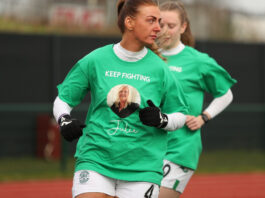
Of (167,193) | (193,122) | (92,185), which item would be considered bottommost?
(167,193)

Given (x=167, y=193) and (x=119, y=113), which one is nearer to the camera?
(x=119, y=113)

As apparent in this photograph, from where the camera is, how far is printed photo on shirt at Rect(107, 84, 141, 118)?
4602 millimetres

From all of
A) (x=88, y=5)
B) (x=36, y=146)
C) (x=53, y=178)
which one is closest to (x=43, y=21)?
(x=88, y=5)

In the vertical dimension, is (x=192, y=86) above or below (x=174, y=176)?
above

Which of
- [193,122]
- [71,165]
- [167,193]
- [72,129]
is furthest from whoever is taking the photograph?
[71,165]

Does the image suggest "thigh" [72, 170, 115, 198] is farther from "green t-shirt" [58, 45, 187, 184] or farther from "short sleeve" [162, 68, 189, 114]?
"short sleeve" [162, 68, 189, 114]

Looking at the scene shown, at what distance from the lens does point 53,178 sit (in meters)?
13.8

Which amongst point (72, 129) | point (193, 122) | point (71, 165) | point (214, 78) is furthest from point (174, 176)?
point (71, 165)

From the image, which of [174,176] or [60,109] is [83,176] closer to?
[60,109]

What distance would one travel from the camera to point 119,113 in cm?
461

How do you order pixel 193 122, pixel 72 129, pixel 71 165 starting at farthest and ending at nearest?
1. pixel 71 165
2. pixel 193 122
3. pixel 72 129

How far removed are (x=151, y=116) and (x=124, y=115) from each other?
23 cm

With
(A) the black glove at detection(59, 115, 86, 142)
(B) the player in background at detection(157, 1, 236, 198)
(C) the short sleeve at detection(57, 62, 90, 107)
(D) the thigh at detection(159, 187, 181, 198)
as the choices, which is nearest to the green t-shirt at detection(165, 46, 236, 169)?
(B) the player in background at detection(157, 1, 236, 198)

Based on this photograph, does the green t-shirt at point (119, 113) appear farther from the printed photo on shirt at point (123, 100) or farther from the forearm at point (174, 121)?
the forearm at point (174, 121)
